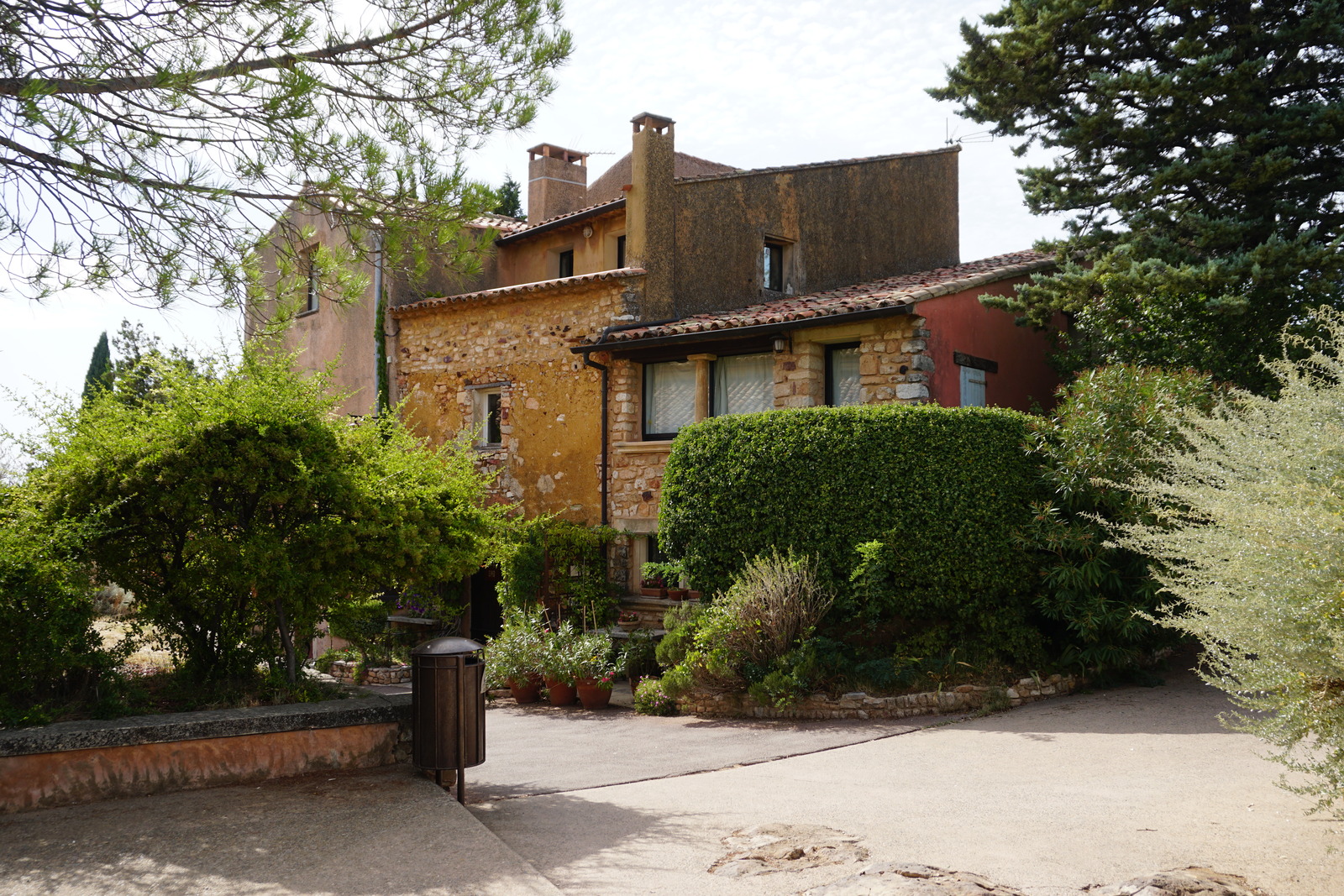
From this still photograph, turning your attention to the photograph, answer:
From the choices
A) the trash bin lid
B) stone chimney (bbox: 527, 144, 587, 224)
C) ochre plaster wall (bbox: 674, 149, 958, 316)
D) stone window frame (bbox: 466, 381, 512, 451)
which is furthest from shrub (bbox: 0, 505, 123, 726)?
stone chimney (bbox: 527, 144, 587, 224)

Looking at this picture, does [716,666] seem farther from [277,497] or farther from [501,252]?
[501,252]

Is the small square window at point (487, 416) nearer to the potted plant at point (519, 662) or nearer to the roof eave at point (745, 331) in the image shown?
the roof eave at point (745, 331)

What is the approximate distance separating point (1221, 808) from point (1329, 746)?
1.37 m

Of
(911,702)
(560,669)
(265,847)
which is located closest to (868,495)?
(911,702)

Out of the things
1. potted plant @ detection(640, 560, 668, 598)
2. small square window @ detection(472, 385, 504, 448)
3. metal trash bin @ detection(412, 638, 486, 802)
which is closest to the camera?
metal trash bin @ detection(412, 638, 486, 802)

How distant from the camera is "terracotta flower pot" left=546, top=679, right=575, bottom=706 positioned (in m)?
12.1

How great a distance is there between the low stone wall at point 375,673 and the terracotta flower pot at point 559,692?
3958 mm

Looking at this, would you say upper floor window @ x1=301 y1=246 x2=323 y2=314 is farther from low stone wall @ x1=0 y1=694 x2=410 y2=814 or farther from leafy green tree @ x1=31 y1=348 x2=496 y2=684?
low stone wall @ x1=0 y1=694 x2=410 y2=814

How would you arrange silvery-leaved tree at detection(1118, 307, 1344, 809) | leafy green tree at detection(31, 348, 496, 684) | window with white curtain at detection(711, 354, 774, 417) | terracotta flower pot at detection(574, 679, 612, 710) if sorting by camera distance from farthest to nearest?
window with white curtain at detection(711, 354, 774, 417) → terracotta flower pot at detection(574, 679, 612, 710) → leafy green tree at detection(31, 348, 496, 684) → silvery-leaved tree at detection(1118, 307, 1344, 809)

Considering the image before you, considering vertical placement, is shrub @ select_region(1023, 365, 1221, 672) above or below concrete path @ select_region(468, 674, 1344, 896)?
above

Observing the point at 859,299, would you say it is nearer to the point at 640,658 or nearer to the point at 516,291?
the point at 640,658

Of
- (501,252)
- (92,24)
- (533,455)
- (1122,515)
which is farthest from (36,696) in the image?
(501,252)

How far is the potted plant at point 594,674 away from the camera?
463 inches

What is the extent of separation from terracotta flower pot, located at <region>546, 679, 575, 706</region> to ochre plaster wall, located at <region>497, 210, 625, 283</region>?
24.9 ft
